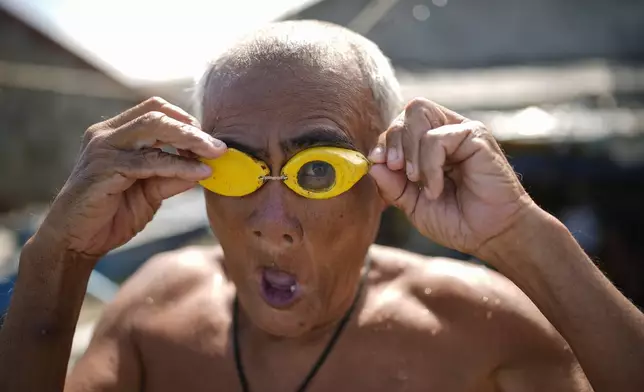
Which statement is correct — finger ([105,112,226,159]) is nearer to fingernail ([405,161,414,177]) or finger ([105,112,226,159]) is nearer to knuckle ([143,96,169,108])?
knuckle ([143,96,169,108])

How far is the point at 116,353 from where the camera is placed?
2.17m

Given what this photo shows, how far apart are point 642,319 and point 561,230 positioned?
34 centimetres

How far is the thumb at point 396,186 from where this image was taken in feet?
5.51

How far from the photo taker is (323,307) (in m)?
1.95

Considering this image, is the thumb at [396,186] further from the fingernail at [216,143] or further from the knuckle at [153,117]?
the knuckle at [153,117]

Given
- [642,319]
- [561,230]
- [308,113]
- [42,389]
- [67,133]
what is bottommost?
[67,133]

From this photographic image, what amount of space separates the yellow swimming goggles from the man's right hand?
5 centimetres

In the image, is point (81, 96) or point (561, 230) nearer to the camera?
point (561, 230)

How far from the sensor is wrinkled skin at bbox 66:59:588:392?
68.6 inches

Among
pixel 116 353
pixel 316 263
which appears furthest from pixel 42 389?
pixel 316 263

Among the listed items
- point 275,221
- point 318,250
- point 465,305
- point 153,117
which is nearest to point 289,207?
point 275,221

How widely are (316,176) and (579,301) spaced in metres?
0.84

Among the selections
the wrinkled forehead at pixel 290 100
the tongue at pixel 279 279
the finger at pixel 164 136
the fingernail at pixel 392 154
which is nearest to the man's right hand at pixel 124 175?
the finger at pixel 164 136

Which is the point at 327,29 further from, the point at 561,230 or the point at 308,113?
the point at 561,230
